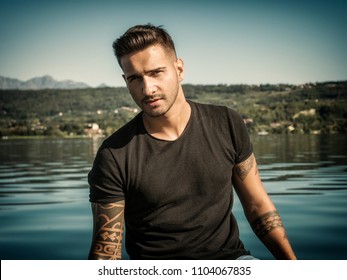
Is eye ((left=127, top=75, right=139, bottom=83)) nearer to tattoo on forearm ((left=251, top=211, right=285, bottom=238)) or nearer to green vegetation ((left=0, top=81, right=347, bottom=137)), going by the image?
tattoo on forearm ((left=251, top=211, right=285, bottom=238))

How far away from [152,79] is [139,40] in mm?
249

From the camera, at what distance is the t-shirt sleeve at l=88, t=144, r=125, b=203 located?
3064 mm

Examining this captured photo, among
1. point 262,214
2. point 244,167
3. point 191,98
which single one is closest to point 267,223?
point 262,214

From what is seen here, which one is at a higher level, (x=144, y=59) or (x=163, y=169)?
A: (x=144, y=59)

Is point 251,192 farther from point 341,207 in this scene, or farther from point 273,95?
point 273,95

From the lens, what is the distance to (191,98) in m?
59.9

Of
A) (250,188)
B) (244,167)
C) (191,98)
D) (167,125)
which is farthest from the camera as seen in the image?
(191,98)

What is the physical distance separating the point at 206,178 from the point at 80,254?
331cm

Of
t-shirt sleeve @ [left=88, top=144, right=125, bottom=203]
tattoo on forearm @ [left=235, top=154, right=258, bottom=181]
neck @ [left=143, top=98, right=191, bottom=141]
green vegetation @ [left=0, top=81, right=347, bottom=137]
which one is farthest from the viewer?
green vegetation @ [left=0, top=81, right=347, bottom=137]

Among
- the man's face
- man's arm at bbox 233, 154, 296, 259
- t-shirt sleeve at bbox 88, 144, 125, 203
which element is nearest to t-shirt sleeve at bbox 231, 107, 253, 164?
man's arm at bbox 233, 154, 296, 259

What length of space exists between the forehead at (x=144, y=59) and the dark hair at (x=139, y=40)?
0.02 meters

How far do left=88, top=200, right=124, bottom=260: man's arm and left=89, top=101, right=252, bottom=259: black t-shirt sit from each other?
0.06 m

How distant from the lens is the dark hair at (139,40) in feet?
10.1

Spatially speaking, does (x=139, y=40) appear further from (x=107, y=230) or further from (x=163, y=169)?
(x=107, y=230)
